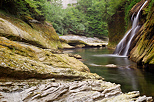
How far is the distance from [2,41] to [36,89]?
6.46 ft

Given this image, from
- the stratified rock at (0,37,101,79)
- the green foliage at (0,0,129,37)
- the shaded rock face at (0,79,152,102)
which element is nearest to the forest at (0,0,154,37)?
the green foliage at (0,0,129,37)

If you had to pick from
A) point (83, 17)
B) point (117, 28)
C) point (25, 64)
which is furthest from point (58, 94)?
point (83, 17)

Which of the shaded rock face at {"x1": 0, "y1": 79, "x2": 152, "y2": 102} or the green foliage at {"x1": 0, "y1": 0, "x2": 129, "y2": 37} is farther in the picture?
the green foliage at {"x1": 0, "y1": 0, "x2": 129, "y2": 37}

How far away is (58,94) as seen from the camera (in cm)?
268

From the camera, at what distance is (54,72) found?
11.8 feet

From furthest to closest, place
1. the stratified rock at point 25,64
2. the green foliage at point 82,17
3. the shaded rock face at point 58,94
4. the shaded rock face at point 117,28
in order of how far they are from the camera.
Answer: the green foliage at point 82,17
the shaded rock face at point 117,28
the stratified rock at point 25,64
the shaded rock face at point 58,94

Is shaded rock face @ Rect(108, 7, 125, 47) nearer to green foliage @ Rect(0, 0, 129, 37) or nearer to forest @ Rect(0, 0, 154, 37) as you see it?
forest @ Rect(0, 0, 154, 37)

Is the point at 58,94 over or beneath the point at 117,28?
beneath

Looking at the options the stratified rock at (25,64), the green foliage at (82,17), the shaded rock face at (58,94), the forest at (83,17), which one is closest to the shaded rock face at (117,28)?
the forest at (83,17)

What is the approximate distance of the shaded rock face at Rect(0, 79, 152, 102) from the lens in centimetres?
248

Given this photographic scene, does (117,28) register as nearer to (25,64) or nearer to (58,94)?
(25,64)

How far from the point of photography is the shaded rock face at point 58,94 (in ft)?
8.13

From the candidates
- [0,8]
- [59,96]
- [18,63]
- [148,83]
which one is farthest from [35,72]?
[0,8]

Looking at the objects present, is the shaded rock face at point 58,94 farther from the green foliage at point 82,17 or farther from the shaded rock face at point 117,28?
the shaded rock face at point 117,28
